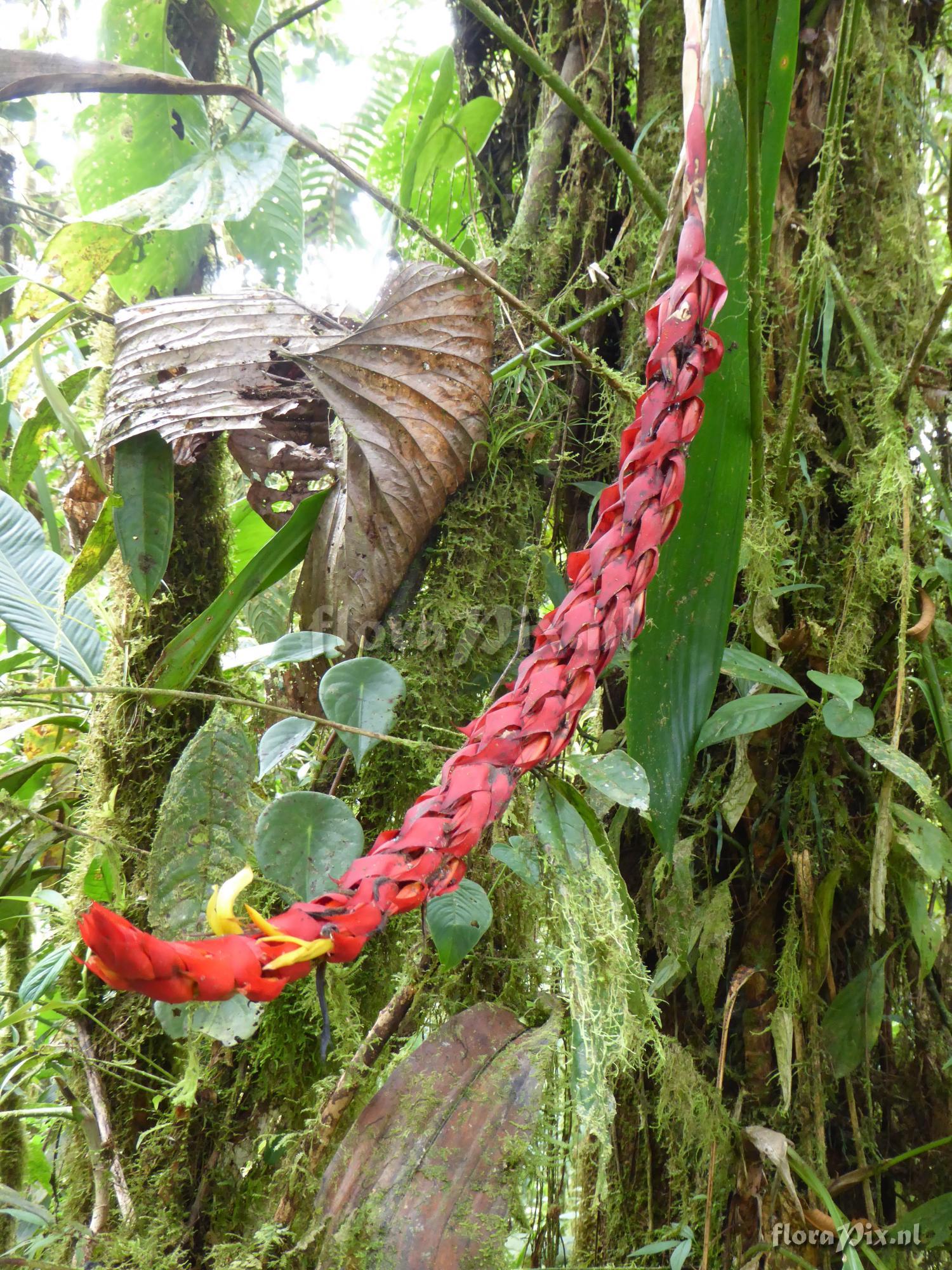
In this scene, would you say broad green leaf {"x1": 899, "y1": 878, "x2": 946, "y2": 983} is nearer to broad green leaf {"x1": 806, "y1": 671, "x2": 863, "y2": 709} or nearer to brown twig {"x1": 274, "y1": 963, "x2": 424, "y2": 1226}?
broad green leaf {"x1": 806, "y1": 671, "x2": 863, "y2": 709}

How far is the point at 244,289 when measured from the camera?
0.79 metres

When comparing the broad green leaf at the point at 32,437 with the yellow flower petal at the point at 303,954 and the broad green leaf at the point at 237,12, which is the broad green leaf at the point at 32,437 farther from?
the yellow flower petal at the point at 303,954

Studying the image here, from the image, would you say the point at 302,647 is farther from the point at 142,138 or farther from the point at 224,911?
the point at 142,138

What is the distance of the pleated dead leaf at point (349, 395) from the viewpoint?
0.74m

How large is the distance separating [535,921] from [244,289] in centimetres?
62

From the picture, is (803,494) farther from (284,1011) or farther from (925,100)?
(284,1011)

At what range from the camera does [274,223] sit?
109cm

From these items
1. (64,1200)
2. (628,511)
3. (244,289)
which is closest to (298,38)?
(244,289)

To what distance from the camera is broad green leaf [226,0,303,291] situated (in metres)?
1.08

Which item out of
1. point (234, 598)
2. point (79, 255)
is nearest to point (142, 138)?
point (79, 255)

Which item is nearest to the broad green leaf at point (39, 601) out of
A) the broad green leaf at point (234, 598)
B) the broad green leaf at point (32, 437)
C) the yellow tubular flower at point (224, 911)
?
the broad green leaf at point (32, 437)

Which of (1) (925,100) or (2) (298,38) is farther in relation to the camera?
(2) (298,38)

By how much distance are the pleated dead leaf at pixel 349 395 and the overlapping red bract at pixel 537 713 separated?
33cm

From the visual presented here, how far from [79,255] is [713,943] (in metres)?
0.88
